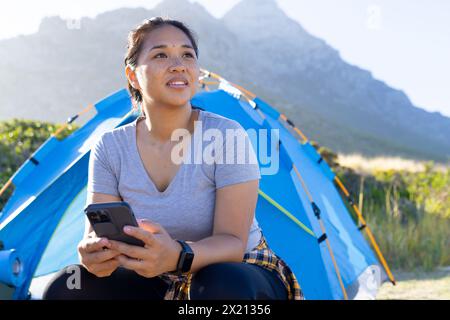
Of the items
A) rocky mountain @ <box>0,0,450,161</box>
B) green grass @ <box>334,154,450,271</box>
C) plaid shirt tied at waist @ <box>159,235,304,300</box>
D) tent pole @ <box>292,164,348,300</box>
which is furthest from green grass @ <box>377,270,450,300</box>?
rocky mountain @ <box>0,0,450,161</box>

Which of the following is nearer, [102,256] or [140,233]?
[140,233]

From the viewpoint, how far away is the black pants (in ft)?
5.29

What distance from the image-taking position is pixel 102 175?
81.4 inches

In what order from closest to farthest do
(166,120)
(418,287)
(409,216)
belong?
1. (166,120)
2. (418,287)
3. (409,216)

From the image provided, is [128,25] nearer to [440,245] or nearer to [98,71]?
[98,71]

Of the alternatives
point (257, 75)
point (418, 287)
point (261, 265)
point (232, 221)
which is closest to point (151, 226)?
point (232, 221)

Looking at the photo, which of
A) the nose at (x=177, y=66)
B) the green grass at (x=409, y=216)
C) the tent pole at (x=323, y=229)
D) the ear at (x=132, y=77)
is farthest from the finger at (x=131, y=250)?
the green grass at (x=409, y=216)

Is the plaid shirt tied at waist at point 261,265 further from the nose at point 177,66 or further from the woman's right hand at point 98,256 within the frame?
the nose at point 177,66

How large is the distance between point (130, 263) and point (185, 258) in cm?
15

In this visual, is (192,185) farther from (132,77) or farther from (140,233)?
(132,77)

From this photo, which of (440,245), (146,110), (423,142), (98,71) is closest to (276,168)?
(146,110)

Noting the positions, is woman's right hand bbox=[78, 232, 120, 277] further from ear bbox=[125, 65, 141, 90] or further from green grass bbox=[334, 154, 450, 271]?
green grass bbox=[334, 154, 450, 271]

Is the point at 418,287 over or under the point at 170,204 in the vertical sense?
under

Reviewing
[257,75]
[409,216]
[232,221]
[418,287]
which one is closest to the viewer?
[232,221]
